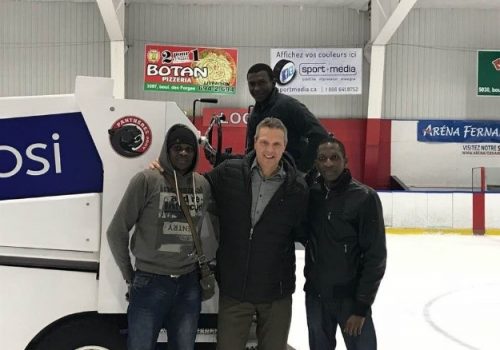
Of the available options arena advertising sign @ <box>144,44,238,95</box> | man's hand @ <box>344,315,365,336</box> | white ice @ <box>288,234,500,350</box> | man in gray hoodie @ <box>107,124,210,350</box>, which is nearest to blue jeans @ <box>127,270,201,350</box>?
man in gray hoodie @ <box>107,124,210,350</box>

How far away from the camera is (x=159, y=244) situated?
199 centimetres

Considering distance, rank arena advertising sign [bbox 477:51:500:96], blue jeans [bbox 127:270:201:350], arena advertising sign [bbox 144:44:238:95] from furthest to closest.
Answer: arena advertising sign [bbox 477:51:500:96]
arena advertising sign [bbox 144:44:238:95]
blue jeans [bbox 127:270:201:350]

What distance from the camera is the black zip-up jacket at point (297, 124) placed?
2557mm

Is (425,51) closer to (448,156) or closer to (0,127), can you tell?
(448,156)

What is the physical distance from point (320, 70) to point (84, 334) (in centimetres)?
1140

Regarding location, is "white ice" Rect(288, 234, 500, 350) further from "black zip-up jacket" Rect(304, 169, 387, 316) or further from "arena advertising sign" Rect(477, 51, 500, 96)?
"arena advertising sign" Rect(477, 51, 500, 96)

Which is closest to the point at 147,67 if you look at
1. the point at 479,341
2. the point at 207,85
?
the point at 207,85

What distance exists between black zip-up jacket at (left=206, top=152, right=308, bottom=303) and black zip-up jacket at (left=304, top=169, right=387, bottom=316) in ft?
0.57

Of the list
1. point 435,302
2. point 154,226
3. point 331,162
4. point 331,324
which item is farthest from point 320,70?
point 154,226

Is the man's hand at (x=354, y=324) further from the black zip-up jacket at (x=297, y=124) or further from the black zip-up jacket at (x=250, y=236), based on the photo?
the black zip-up jacket at (x=297, y=124)

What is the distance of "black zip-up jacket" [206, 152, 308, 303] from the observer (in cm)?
211

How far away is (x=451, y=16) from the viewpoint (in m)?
13.0

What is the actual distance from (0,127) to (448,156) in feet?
40.7

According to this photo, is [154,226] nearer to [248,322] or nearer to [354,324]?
[248,322]
